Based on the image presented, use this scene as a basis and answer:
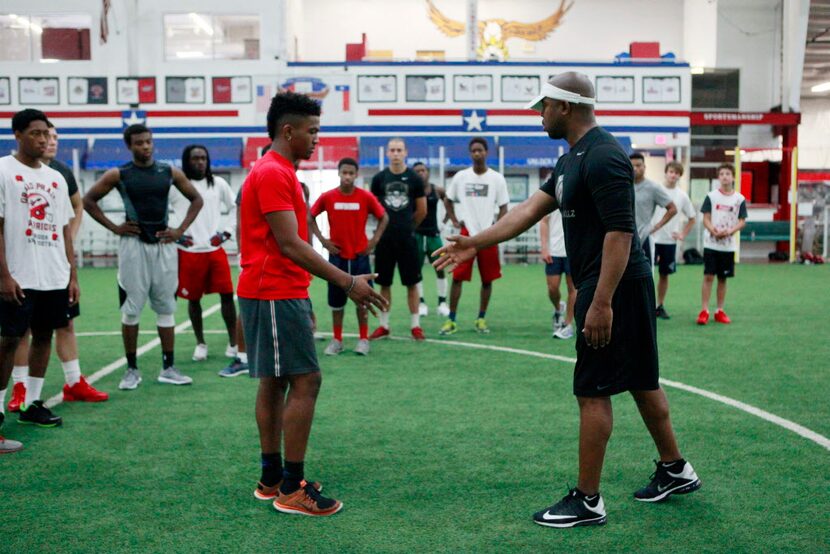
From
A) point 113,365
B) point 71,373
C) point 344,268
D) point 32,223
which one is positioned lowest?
point 113,365

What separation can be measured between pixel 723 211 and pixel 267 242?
913 cm

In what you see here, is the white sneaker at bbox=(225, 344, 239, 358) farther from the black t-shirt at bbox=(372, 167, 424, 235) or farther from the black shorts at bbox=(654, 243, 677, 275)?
the black shorts at bbox=(654, 243, 677, 275)

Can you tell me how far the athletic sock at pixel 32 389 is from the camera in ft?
20.5

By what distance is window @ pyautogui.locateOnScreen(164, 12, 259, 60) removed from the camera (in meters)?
25.4

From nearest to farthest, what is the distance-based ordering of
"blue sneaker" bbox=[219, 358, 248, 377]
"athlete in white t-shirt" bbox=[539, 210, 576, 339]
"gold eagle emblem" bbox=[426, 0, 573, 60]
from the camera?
"blue sneaker" bbox=[219, 358, 248, 377]
"athlete in white t-shirt" bbox=[539, 210, 576, 339]
"gold eagle emblem" bbox=[426, 0, 573, 60]

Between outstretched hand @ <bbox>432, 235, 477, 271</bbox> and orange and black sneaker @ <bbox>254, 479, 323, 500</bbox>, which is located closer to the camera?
outstretched hand @ <bbox>432, 235, 477, 271</bbox>

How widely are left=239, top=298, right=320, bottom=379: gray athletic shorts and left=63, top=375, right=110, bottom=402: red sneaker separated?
3160 millimetres

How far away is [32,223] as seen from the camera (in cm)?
588

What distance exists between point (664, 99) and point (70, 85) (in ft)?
56.8

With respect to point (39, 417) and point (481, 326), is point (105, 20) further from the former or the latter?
point (39, 417)

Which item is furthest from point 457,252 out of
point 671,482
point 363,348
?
point 363,348

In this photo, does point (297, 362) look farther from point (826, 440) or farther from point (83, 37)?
point (83, 37)

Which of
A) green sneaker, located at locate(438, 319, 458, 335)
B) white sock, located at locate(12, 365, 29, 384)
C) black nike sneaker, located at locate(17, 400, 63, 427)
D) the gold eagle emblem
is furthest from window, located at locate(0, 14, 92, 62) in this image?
black nike sneaker, located at locate(17, 400, 63, 427)

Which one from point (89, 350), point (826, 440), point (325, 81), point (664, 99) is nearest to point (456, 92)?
point (325, 81)
